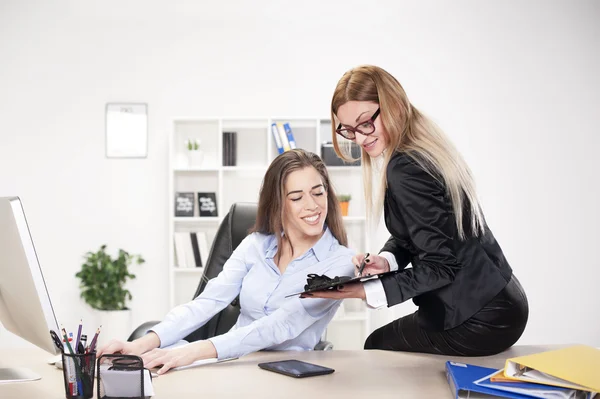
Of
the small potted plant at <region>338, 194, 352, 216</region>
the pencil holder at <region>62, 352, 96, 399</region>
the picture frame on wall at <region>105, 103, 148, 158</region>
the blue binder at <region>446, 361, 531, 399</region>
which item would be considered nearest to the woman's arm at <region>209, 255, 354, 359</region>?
the pencil holder at <region>62, 352, 96, 399</region>

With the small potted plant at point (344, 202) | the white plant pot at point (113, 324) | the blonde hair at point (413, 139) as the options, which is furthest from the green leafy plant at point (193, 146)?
the blonde hair at point (413, 139)

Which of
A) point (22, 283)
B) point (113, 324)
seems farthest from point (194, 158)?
point (22, 283)

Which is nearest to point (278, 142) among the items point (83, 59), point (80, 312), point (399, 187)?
point (83, 59)

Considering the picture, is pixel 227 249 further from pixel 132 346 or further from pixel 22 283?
pixel 22 283

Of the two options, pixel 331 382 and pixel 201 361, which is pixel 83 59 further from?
pixel 331 382

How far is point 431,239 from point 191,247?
3111 millimetres

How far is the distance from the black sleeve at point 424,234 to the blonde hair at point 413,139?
1.2 inches

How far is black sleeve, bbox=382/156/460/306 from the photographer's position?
1687mm

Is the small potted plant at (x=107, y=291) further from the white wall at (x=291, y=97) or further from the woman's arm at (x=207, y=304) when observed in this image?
the woman's arm at (x=207, y=304)

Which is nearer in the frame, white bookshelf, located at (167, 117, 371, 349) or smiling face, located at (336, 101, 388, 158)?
smiling face, located at (336, 101, 388, 158)

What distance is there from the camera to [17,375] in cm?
152

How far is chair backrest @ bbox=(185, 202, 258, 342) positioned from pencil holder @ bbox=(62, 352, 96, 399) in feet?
3.58

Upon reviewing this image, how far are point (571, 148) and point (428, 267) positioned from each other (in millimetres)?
3673

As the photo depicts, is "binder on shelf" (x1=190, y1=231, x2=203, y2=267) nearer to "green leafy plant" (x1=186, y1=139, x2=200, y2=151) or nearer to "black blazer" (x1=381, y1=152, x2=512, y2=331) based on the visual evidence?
"green leafy plant" (x1=186, y1=139, x2=200, y2=151)
